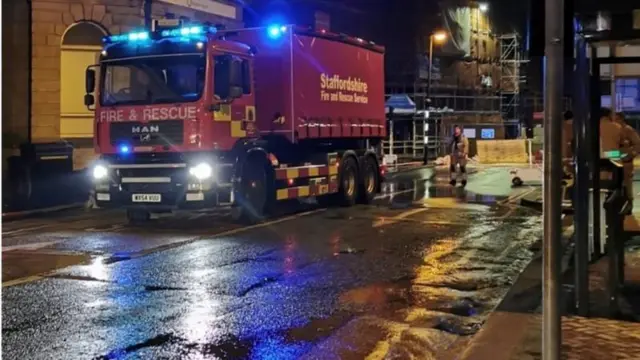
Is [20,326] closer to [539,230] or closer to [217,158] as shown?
[217,158]

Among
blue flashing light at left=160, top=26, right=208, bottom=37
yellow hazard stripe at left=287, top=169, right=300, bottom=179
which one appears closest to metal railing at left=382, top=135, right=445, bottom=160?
yellow hazard stripe at left=287, top=169, right=300, bottom=179

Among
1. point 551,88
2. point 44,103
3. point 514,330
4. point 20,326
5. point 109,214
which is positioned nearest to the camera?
point 551,88

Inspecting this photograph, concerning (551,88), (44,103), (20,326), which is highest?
(44,103)

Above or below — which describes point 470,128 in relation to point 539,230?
above

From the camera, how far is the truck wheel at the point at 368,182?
18.8m

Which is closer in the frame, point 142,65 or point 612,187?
point 612,187

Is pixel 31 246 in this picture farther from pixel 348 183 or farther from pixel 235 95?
pixel 348 183

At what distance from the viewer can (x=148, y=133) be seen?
44.5 ft

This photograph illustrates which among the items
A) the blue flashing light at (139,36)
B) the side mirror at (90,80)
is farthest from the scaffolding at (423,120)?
the side mirror at (90,80)

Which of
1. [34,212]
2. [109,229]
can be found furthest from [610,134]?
[34,212]

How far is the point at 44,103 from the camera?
21688mm

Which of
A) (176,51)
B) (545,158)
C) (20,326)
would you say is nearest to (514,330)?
(545,158)

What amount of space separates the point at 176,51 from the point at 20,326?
24.7 ft

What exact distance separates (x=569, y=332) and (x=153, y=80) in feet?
30.9
